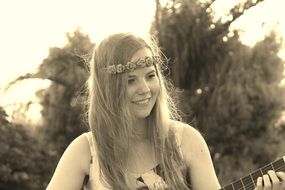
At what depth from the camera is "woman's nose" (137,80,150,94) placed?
2.48 metres

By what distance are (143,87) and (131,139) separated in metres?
0.28

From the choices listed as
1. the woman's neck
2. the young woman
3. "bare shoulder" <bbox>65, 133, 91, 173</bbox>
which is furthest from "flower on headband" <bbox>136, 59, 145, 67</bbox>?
"bare shoulder" <bbox>65, 133, 91, 173</bbox>

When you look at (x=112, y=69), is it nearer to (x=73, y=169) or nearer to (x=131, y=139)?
(x=131, y=139)

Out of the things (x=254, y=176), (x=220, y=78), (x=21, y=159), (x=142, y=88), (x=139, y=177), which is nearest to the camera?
(x=254, y=176)

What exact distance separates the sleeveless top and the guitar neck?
301mm

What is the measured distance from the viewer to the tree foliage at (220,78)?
18.8 ft

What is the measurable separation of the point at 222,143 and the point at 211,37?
993mm

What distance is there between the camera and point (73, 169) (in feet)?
8.55

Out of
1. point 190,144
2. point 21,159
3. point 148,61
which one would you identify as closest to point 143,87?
point 148,61

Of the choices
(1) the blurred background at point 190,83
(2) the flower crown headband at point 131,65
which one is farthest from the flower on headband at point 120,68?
(1) the blurred background at point 190,83

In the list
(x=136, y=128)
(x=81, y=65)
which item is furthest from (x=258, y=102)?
(x=136, y=128)

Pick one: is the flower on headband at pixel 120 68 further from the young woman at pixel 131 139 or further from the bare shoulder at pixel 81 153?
the bare shoulder at pixel 81 153

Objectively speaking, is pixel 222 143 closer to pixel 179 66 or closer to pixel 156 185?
pixel 179 66

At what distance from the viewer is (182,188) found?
255 cm
